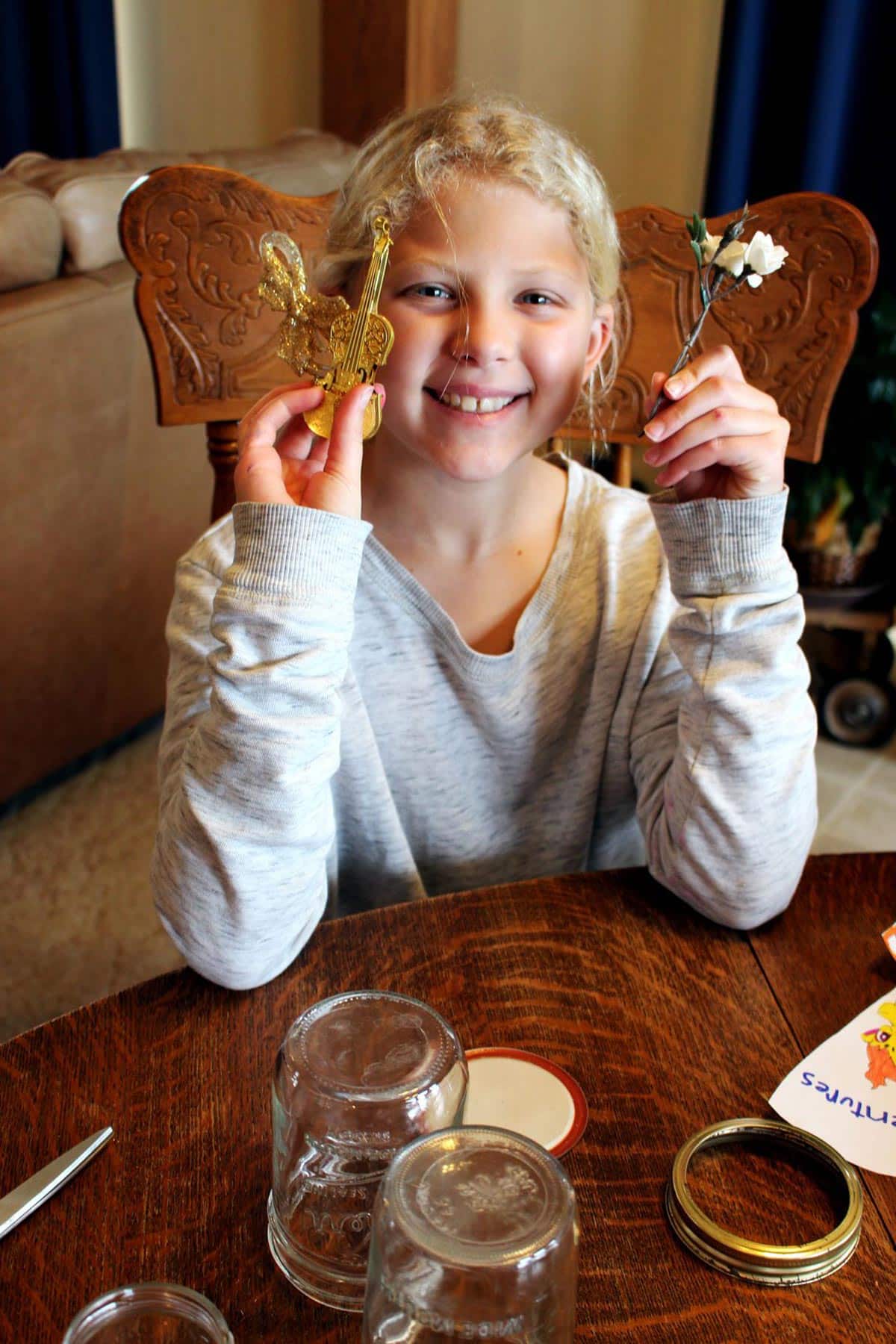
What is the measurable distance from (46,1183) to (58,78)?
13.4 ft

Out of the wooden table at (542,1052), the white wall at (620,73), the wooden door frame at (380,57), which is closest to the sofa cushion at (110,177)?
the wooden door frame at (380,57)

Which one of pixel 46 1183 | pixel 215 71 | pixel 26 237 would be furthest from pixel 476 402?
pixel 215 71

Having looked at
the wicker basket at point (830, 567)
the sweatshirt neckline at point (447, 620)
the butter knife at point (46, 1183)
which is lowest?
the wicker basket at point (830, 567)

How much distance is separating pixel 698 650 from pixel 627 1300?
52 cm

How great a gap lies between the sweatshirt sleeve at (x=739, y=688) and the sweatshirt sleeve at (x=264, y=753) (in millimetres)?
269

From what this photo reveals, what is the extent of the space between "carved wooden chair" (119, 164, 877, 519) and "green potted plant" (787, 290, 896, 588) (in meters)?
1.27

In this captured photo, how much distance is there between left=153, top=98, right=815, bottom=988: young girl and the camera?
881 mm

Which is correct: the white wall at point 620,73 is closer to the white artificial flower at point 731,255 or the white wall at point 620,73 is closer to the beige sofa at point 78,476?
the beige sofa at point 78,476

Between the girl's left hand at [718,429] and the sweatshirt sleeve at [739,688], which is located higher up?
the girl's left hand at [718,429]

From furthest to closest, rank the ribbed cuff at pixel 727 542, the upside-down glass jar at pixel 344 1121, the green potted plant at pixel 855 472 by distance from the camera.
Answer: the green potted plant at pixel 855 472 → the ribbed cuff at pixel 727 542 → the upside-down glass jar at pixel 344 1121

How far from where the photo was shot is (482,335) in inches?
40.3

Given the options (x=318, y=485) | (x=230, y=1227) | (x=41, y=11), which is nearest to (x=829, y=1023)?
(x=230, y=1227)

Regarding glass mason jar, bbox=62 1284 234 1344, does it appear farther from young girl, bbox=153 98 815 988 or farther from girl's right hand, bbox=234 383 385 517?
girl's right hand, bbox=234 383 385 517

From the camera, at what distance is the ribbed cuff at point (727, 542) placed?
979mm
